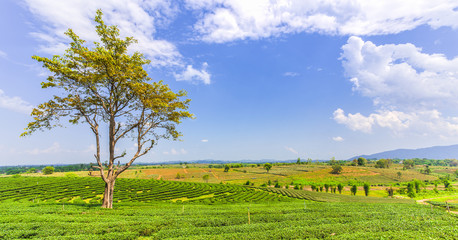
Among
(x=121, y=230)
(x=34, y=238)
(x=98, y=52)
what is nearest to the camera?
(x=34, y=238)

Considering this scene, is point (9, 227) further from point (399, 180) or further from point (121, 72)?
point (399, 180)

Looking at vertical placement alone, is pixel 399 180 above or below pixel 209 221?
below

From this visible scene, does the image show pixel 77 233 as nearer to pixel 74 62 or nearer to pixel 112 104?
pixel 112 104

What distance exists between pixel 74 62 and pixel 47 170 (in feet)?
538

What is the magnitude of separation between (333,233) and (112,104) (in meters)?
25.1

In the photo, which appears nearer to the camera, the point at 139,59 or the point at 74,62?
the point at 74,62

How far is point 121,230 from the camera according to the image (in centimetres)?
1223

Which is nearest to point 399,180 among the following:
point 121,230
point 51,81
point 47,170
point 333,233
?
point 333,233

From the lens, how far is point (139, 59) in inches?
845

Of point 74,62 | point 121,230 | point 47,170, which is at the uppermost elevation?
point 74,62

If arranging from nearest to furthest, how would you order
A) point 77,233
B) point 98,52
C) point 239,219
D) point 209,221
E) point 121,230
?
1. point 77,233
2. point 121,230
3. point 209,221
4. point 239,219
5. point 98,52

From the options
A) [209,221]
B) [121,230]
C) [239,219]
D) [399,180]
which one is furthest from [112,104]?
[399,180]

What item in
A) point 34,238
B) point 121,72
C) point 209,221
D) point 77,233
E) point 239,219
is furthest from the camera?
point 121,72

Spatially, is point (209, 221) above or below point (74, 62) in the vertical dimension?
below
